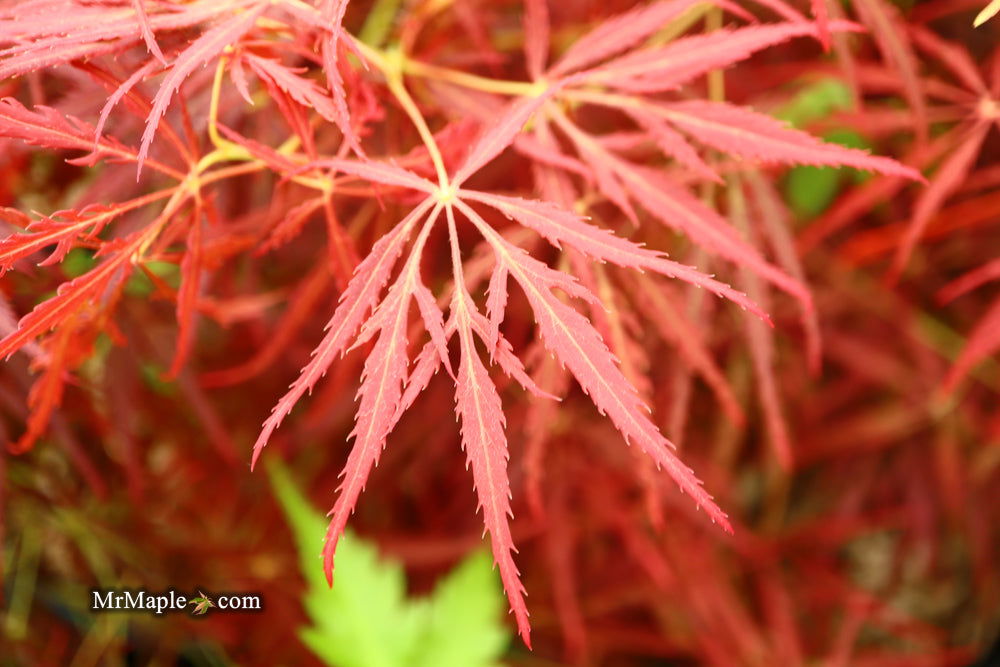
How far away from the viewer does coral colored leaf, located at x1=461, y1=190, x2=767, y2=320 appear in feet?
1.26

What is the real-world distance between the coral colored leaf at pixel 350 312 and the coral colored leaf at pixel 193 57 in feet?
0.36

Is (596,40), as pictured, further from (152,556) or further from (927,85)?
(152,556)

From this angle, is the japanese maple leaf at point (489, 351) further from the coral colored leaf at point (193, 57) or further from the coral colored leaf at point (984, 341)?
the coral colored leaf at point (984, 341)

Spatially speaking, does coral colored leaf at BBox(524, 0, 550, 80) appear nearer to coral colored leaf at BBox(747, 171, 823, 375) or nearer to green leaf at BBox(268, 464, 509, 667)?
coral colored leaf at BBox(747, 171, 823, 375)

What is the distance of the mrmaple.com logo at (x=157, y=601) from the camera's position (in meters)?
0.80

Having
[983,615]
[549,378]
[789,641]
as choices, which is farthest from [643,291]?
[983,615]

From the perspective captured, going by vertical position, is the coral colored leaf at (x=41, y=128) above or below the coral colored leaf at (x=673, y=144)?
above

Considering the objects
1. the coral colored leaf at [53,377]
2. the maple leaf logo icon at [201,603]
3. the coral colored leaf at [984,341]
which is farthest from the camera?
the maple leaf logo icon at [201,603]

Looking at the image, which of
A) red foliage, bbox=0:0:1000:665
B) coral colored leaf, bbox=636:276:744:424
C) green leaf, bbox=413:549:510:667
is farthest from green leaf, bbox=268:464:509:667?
coral colored leaf, bbox=636:276:744:424

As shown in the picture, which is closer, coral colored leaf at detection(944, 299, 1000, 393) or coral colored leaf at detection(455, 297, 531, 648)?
coral colored leaf at detection(455, 297, 531, 648)

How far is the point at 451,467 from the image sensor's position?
3.35 ft

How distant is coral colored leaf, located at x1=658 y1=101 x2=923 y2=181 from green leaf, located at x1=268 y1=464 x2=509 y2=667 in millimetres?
381

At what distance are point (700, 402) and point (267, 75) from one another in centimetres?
77

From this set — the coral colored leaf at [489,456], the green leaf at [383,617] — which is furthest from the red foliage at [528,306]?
the green leaf at [383,617]
